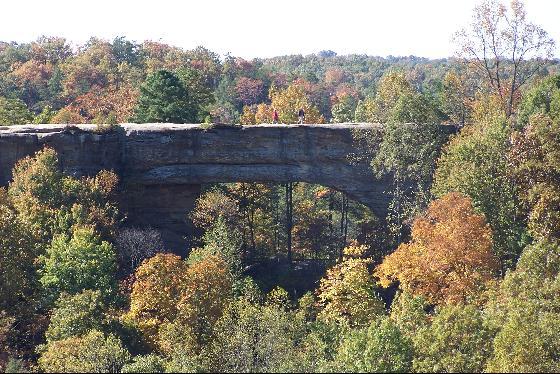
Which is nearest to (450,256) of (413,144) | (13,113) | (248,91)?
(413,144)

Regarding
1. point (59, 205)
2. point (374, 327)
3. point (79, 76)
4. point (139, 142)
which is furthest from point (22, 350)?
point (79, 76)

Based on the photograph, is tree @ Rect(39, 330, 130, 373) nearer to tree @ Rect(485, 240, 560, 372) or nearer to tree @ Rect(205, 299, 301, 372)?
tree @ Rect(205, 299, 301, 372)

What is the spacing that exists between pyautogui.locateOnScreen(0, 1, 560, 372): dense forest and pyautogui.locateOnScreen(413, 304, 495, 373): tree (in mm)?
42

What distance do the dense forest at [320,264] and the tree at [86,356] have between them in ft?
0.21

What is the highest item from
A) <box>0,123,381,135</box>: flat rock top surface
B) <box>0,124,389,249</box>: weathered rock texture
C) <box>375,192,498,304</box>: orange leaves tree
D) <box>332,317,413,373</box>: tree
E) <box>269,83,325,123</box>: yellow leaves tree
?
<box>269,83,325,123</box>: yellow leaves tree

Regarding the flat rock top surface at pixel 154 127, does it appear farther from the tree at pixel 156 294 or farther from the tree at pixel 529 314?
the tree at pixel 529 314

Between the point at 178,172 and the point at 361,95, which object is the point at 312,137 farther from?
the point at 361,95

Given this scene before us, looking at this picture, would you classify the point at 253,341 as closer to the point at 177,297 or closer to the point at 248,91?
the point at 177,297

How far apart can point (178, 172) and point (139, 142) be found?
255 cm

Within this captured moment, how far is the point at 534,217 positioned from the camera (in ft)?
95.5

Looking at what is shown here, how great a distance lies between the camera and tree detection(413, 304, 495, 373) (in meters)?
20.6

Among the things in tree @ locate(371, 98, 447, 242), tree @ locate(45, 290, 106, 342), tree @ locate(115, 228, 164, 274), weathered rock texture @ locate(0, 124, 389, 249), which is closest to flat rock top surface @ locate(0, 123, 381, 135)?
weathered rock texture @ locate(0, 124, 389, 249)

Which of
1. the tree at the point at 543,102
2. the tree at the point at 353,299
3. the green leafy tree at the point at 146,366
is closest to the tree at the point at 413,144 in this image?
the tree at the point at 543,102

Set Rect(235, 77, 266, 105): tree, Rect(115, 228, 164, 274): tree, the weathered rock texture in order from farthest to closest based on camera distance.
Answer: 1. Rect(235, 77, 266, 105): tree
2. the weathered rock texture
3. Rect(115, 228, 164, 274): tree
